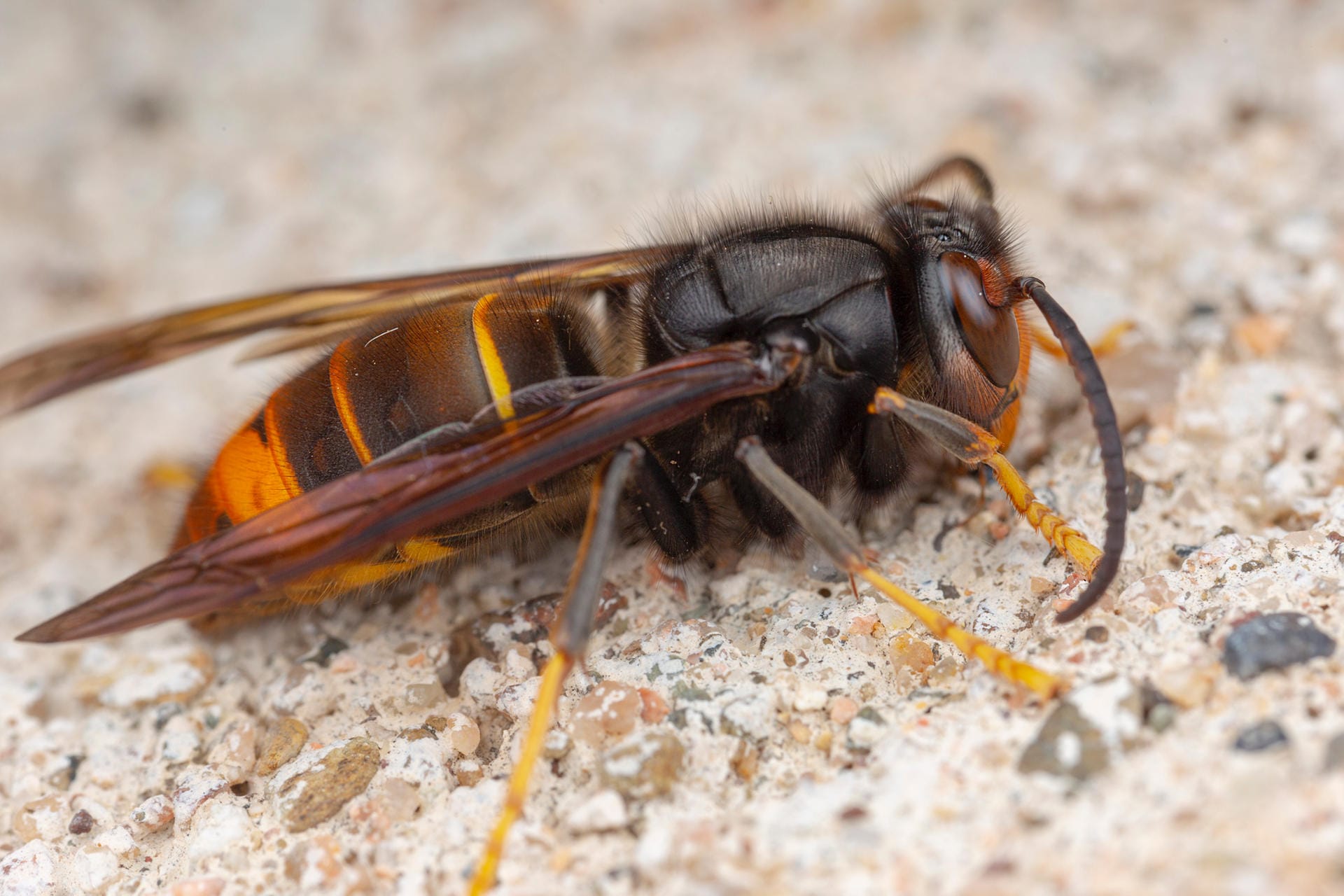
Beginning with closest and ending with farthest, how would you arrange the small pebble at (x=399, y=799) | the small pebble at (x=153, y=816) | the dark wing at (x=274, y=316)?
1. the small pebble at (x=399, y=799)
2. the small pebble at (x=153, y=816)
3. the dark wing at (x=274, y=316)

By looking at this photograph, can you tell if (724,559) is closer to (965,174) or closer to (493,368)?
(493,368)

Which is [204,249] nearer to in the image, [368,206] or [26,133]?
[368,206]

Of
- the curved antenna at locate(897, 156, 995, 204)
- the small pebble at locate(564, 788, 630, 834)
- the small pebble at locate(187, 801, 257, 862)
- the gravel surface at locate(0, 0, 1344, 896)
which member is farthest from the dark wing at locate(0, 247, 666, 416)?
the small pebble at locate(564, 788, 630, 834)

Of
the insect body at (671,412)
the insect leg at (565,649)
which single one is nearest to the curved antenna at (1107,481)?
the insect body at (671,412)

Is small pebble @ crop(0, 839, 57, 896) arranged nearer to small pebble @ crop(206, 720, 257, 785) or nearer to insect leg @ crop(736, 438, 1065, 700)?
small pebble @ crop(206, 720, 257, 785)

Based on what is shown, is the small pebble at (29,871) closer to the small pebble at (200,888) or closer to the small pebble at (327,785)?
the small pebble at (200,888)

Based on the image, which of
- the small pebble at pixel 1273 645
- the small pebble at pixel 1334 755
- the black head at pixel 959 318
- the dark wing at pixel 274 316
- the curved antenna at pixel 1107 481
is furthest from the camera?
the dark wing at pixel 274 316

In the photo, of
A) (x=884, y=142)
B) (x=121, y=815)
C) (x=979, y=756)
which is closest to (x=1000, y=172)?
(x=884, y=142)

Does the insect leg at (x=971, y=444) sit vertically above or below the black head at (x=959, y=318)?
below
